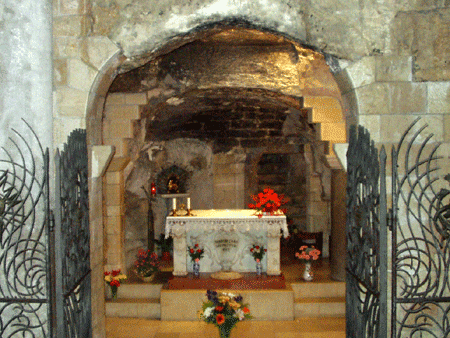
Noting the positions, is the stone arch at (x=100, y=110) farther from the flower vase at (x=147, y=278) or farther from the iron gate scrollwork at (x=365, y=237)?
the flower vase at (x=147, y=278)

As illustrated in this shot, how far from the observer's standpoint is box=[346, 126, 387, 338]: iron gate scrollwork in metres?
3.14

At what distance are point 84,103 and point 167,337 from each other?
3837 millimetres

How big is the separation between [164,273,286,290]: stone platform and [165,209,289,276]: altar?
26 centimetres

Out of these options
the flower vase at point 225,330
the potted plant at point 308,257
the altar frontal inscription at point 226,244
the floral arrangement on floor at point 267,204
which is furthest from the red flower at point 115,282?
the potted plant at point 308,257

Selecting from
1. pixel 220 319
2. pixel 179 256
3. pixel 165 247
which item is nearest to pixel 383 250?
pixel 220 319

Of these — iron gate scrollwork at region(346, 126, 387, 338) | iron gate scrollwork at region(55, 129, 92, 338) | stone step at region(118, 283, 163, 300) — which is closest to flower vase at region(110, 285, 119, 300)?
stone step at region(118, 283, 163, 300)

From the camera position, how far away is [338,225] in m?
8.55

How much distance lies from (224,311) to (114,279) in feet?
7.26

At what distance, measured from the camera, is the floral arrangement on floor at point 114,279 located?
25.3 ft

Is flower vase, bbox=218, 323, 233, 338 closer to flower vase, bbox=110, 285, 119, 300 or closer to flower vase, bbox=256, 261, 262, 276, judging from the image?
flower vase, bbox=256, 261, 262, 276

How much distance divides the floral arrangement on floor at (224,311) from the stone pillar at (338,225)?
2530mm

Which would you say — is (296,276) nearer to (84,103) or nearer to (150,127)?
(150,127)

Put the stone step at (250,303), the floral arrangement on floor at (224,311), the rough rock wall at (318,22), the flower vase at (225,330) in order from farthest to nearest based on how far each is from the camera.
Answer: the stone step at (250,303)
the flower vase at (225,330)
the floral arrangement on floor at (224,311)
the rough rock wall at (318,22)

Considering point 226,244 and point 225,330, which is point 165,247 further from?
point 225,330
